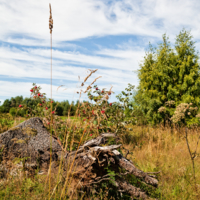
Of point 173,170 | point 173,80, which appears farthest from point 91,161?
point 173,80

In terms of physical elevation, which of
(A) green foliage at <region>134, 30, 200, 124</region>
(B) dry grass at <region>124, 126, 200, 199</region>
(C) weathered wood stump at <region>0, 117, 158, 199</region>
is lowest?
(B) dry grass at <region>124, 126, 200, 199</region>

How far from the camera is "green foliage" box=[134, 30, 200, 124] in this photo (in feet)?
34.8

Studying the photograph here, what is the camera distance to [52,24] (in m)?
1.86

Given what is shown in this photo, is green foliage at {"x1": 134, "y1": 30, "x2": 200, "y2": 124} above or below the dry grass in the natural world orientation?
above

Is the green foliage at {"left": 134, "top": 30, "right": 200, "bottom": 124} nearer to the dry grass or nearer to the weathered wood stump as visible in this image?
the dry grass

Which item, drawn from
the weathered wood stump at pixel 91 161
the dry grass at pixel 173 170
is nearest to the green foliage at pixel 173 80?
the dry grass at pixel 173 170

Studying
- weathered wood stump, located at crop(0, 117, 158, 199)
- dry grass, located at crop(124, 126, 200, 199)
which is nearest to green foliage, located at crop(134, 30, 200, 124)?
dry grass, located at crop(124, 126, 200, 199)

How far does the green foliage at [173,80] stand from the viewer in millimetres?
10609

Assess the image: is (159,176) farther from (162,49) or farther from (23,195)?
(162,49)

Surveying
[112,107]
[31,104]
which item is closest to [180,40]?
[112,107]

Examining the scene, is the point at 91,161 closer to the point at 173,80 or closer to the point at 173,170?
the point at 173,170

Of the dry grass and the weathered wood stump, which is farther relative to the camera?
the dry grass

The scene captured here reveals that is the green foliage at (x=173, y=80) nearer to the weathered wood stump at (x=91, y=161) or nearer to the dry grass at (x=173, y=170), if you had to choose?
the dry grass at (x=173, y=170)

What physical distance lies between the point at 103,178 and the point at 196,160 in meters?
3.63
